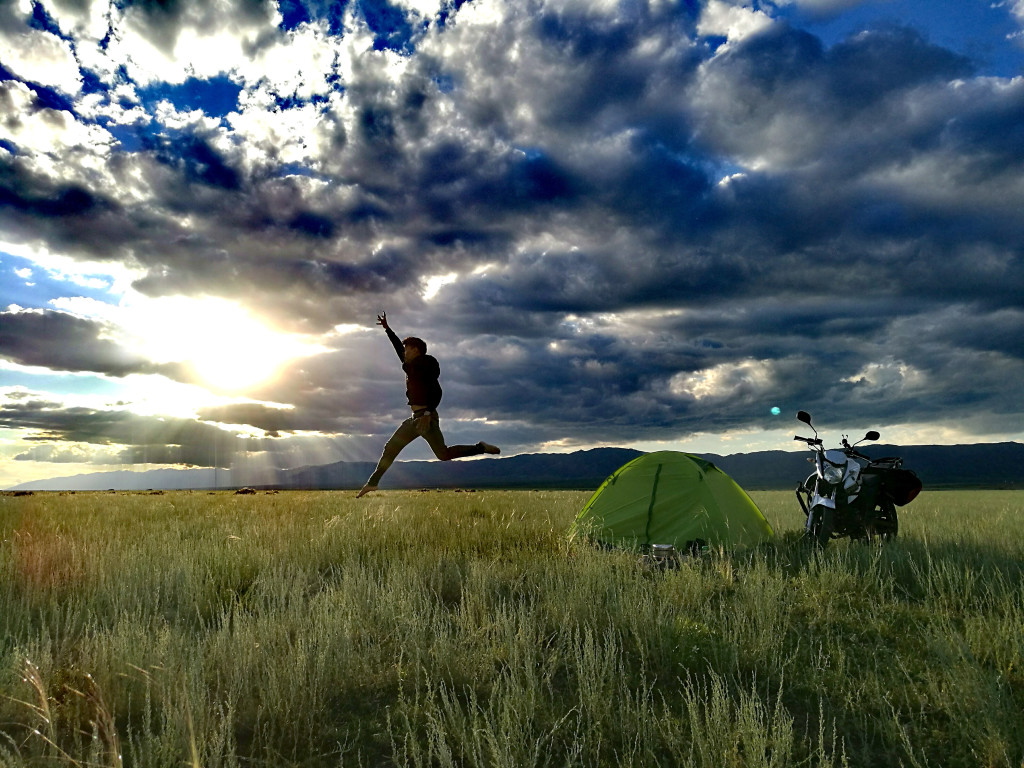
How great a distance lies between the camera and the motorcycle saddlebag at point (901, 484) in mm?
8828

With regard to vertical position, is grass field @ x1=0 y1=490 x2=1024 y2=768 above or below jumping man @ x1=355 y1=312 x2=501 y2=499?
below

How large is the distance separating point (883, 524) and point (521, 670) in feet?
24.3

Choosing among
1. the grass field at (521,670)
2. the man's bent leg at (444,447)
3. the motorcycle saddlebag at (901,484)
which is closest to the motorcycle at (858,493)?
the motorcycle saddlebag at (901,484)

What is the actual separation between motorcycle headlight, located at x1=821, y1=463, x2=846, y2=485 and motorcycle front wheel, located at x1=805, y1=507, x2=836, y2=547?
45 centimetres

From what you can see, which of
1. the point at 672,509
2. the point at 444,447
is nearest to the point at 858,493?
the point at 672,509

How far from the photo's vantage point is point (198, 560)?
8414 millimetres

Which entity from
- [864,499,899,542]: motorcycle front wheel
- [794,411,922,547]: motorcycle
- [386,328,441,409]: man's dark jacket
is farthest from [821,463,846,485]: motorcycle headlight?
[386,328,441,409]: man's dark jacket

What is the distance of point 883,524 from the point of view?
9.17 metres

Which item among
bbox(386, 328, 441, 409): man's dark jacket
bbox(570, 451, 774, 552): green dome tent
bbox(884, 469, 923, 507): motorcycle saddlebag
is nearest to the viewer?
bbox(884, 469, 923, 507): motorcycle saddlebag

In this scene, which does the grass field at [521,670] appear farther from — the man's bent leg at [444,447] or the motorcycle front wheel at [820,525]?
the man's bent leg at [444,447]

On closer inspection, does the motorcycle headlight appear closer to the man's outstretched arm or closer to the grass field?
the grass field

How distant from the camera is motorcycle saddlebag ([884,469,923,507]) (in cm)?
883

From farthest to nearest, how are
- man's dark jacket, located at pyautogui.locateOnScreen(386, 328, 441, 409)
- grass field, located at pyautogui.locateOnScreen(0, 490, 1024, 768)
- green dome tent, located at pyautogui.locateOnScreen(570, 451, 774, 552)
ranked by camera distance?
1. green dome tent, located at pyautogui.locateOnScreen(570, 451, 774, 552)
2. man's dark jacket, located at pyautogui.locateOnScreen(386, 328, 441, 409)
3. grass field, located at pyautogui.locateOnScreen(0, 490, 1024, 768)

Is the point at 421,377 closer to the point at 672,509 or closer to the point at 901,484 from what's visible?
the point at 672,509
